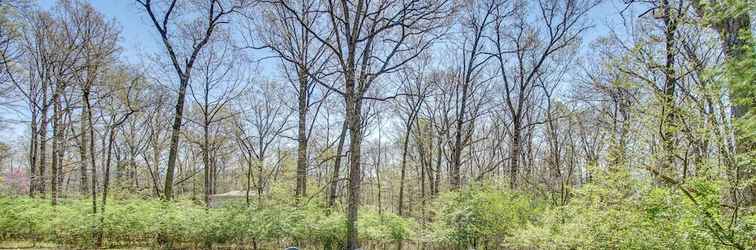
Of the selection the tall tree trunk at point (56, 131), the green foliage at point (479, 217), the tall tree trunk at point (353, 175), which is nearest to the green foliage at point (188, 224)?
the tall tree trunk at point (353, 175)

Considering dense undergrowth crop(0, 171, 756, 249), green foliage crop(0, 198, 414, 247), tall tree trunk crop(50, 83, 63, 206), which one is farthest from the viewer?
tall tree trunk crop(50, 83, 63, 206)

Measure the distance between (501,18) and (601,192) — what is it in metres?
12.4

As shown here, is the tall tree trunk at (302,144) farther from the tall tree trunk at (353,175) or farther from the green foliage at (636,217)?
the green foliage at (636,217)

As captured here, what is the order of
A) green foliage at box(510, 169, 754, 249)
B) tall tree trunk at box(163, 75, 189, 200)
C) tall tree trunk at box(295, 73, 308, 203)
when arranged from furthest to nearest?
1. tall tree trunk at box(295, 73, 308, 203)
2. tall tree trunk at box(163, 75, 189, 200)
3. green foliage at box(510, 169, 754, 249)

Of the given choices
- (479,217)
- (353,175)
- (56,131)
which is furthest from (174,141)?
(479,217)

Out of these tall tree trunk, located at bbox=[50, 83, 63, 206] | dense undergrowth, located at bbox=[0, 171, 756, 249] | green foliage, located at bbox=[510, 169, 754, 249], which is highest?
tall tree trunk, located at bbox=[50, 83, 63, 206]

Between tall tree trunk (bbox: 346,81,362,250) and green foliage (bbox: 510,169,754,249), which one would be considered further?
tall tree trunk (bbox: 346,81,362,250)

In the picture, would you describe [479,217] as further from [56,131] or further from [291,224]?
[56,131]

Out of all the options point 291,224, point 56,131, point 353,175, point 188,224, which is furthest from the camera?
point 56,131

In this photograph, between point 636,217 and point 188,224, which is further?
point 188,224

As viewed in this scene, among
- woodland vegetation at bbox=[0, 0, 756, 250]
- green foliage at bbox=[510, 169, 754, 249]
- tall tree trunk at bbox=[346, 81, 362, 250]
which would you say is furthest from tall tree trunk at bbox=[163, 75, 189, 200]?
green foliage at bbox=[510, 169, 754, 249]

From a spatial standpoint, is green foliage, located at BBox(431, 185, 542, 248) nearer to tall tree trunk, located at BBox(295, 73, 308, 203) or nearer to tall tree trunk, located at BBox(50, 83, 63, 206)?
tall tree trunk, located at BBox(295, 73, 308, 203)

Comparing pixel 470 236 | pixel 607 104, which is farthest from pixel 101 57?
pixel 607 104

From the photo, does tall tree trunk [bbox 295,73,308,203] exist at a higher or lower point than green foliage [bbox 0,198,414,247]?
higher
